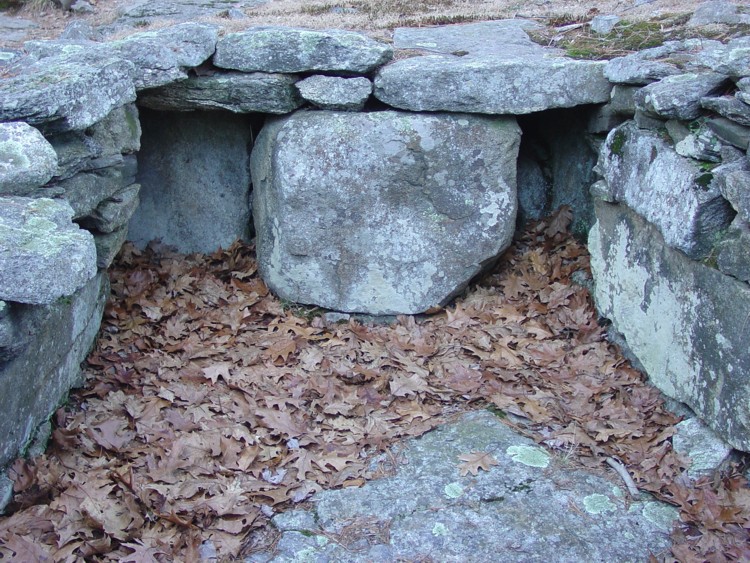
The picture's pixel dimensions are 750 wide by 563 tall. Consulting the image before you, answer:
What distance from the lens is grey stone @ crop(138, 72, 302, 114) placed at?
486 cm

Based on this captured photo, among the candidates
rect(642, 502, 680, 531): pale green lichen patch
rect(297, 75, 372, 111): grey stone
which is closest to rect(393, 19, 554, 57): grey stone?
rect(297, 75, 372, 111): grey stone

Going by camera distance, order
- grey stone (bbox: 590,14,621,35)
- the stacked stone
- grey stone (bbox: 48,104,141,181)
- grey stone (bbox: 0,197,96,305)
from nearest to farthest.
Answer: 1. grey stone (bbox: 0,197,96,305)
2. the stacked stone
3. grey stone (bbox: 48,104,141,181)
4. grey stone (bbox: 590,14,621,35)

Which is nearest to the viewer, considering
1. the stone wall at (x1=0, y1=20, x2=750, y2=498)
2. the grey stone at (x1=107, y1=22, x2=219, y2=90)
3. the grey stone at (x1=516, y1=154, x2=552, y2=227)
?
the stone wall at (x1=0, y1=20, x2=750, y2=498)

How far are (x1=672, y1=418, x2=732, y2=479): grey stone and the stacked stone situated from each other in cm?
8

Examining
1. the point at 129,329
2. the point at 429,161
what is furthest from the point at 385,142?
the point at 129,329

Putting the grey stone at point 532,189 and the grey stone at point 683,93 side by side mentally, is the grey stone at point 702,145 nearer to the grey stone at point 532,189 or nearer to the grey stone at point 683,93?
the grey stone at point 683,93

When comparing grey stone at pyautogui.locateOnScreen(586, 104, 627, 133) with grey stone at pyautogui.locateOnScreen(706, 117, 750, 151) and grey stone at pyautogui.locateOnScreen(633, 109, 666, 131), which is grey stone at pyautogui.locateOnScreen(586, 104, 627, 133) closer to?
grey stone at pyautogui.locateOnScreen(633, 109, 666, 131)

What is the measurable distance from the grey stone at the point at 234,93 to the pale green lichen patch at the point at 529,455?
97.8 inches

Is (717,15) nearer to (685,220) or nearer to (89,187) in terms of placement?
(685,220)

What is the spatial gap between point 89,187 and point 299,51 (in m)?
1.49

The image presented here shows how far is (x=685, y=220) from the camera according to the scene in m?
3.71

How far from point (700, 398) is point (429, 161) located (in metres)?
2.06

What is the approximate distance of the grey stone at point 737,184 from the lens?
3.36m

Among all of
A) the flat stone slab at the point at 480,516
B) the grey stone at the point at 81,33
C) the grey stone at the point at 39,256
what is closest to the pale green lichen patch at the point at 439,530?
the flat stone slab at the point at 480,516
